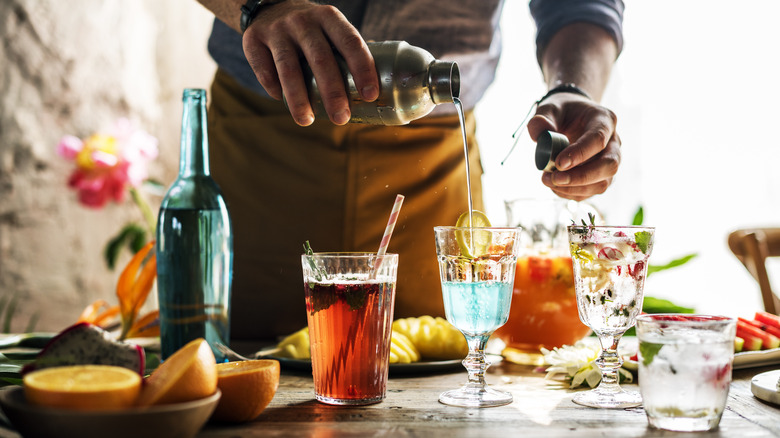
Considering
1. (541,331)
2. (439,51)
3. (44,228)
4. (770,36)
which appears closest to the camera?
(541,331)

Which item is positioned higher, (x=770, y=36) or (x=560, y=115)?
(x=770, y=36)

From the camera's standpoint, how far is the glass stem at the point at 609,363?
39.4 inches

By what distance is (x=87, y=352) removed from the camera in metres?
0.78

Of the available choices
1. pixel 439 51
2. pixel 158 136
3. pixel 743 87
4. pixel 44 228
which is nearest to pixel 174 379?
pixel 439 51

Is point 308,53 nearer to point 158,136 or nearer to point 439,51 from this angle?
point 439,51

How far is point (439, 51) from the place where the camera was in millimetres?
1626

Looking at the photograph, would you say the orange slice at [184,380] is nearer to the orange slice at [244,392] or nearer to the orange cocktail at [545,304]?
the orange slice at [244,392]

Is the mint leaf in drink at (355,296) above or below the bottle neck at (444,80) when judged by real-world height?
below

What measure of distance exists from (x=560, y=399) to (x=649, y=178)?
128 inches

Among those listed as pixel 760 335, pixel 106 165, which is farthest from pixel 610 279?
pixel 106 165

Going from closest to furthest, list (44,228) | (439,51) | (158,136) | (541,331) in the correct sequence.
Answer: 1. (541,331)
2. (439,51)
3. (44,228)
4. (158,136)

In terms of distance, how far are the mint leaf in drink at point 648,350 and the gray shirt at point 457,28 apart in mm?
950

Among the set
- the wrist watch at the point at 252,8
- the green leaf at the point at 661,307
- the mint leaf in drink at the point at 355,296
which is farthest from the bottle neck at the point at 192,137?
the green leaf at the point at 661,307

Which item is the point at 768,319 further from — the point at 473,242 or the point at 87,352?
the point at 87,352
